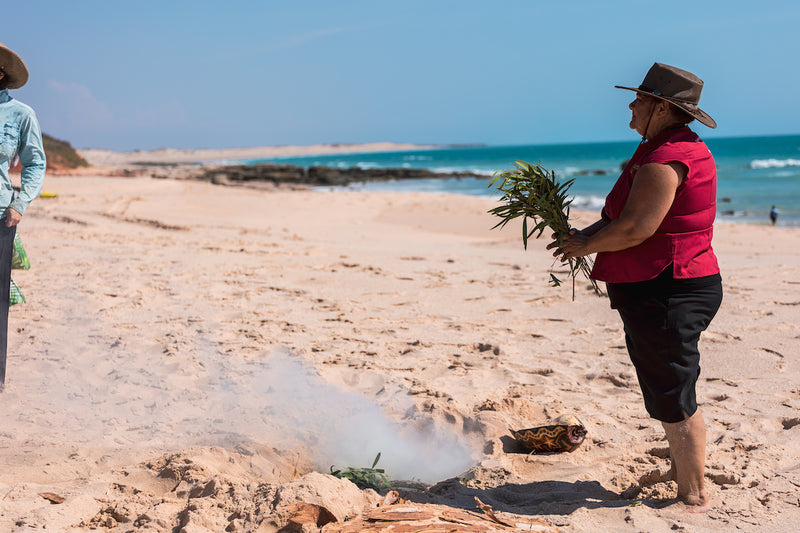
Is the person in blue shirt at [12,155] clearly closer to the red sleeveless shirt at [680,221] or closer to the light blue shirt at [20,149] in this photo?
the light blue shirt at [20,149]

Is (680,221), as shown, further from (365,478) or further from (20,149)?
(20,149)

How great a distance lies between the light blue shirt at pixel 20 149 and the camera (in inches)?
139

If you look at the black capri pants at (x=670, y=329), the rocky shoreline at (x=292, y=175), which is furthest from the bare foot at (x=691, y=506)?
the rocky shoreline at (x=292, y=175)

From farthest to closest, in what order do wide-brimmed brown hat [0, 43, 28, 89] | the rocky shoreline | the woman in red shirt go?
the rocky shoreline
wide-brimmed brown hat [0, 43, 28, 89]
the woman in red shirt

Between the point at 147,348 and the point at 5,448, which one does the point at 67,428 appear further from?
the point at 147,348

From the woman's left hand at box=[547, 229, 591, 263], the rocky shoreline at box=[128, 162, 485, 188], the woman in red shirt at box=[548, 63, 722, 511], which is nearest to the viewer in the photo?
the woman in red shirt at box=[548, 63, 722, 511]

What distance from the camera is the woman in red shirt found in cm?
235

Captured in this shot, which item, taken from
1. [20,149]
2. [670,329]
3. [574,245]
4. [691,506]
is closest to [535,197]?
[574,245]

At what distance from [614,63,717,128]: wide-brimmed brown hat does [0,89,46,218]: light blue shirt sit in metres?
3.24

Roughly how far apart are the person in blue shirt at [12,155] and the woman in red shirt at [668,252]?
3050mm

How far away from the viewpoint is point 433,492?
2936mm

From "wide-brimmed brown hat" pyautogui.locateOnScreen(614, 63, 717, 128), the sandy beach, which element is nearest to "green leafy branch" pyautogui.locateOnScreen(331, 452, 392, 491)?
the sandy beach

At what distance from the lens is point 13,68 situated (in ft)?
11.6

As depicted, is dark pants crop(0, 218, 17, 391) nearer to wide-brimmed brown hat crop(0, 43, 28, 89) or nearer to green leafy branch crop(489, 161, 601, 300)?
wide-brimmed brown hat crop(0, 43, 28, 89)
